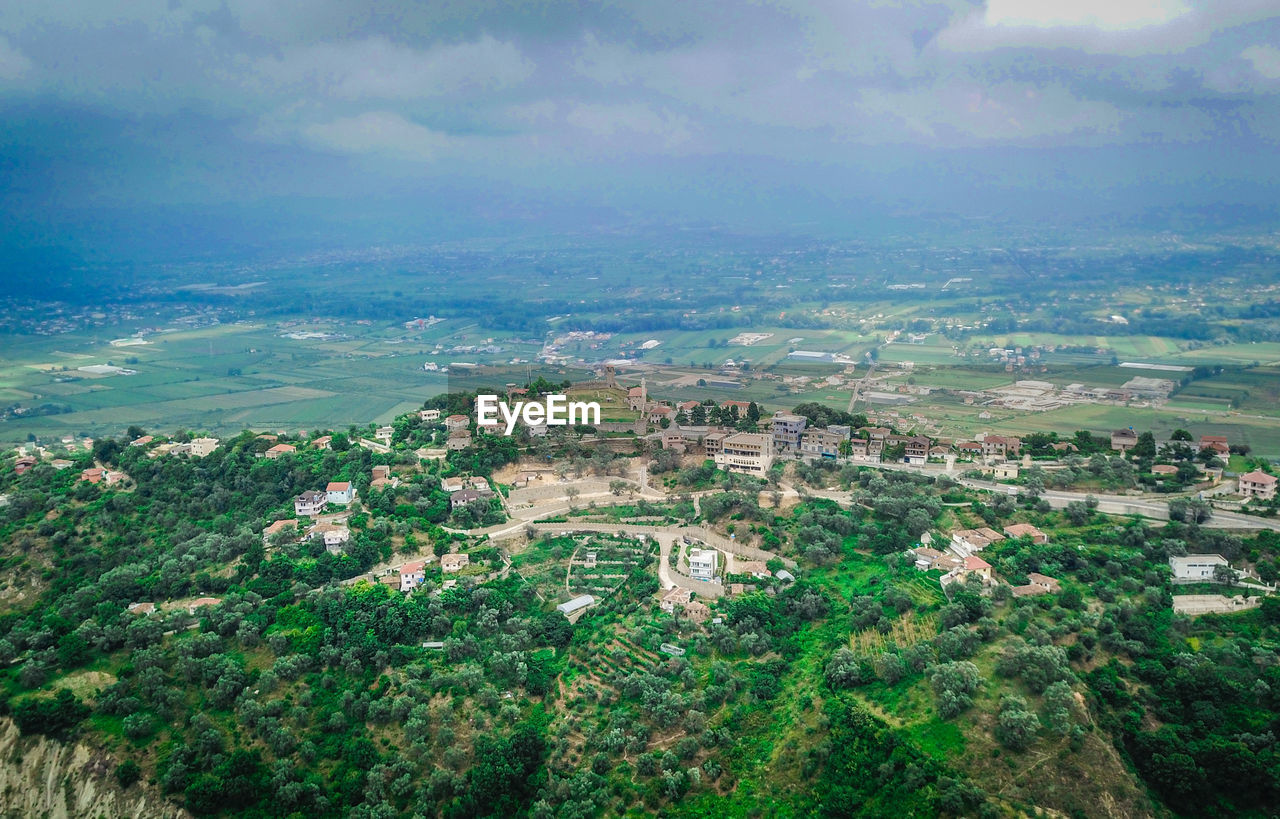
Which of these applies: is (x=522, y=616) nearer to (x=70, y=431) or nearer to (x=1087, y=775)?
(x=1087, y=775)

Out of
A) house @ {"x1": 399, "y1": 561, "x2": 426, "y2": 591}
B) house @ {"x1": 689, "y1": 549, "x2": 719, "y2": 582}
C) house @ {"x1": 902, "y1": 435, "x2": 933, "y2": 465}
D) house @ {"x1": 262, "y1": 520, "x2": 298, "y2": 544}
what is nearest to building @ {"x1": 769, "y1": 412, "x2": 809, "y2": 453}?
house @ {"x1": 902, "y1": 435, "x2": 933, "y2": 465}

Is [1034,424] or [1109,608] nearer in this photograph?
[1109,608]

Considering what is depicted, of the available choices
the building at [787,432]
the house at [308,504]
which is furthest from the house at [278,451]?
the building at [787,432]

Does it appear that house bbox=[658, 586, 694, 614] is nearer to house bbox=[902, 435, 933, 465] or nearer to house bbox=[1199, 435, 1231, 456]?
house bbox=[902, 435, 933, 465]

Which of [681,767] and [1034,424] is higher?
[1034,424]

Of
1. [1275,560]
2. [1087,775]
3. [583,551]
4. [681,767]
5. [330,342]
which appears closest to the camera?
[1087,775]

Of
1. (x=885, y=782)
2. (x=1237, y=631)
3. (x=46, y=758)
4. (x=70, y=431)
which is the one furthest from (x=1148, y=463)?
(x=70, y=431)

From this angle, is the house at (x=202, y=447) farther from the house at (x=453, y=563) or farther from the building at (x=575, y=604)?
the building at (x=575, y=604)
